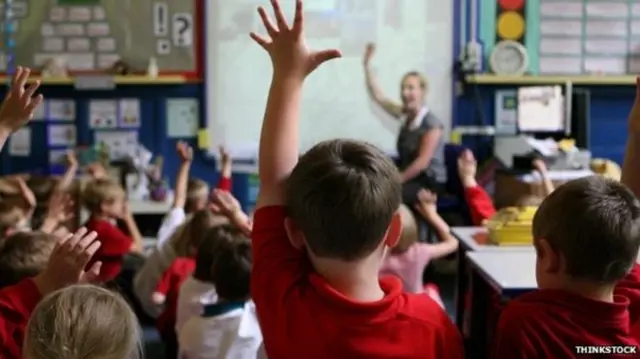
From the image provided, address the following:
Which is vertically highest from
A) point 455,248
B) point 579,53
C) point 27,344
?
point 579,53

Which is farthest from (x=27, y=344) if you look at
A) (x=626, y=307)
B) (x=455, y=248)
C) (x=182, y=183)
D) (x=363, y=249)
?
(x=182, y=183)

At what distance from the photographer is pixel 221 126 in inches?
237

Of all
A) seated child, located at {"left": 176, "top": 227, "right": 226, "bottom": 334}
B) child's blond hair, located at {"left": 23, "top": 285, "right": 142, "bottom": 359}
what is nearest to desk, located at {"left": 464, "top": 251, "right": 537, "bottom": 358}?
seated child, located at {"left": 176, "top": 227, "right": 226, "bottom": 334}

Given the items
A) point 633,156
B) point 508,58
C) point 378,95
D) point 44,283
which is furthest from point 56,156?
point 633,156

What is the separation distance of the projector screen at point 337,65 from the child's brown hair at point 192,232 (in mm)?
2584

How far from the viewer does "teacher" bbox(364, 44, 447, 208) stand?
5.36 m

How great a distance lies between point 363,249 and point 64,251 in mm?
569

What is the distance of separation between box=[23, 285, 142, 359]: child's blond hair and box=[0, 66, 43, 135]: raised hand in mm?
593

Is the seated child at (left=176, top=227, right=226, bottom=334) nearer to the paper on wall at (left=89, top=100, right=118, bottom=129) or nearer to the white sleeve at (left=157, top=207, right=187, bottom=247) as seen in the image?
the white sleeve at (left=157, top=207, right=187, bottom=247)

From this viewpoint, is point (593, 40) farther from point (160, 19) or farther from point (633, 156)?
point (633, 156)

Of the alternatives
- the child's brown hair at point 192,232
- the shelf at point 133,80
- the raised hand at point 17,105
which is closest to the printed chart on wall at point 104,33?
the shelf at point 133,80

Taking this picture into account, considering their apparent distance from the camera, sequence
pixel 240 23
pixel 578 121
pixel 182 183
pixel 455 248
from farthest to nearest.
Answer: pixel 240 23
pixel 578 121
pixel 182 183
pixel 455 248

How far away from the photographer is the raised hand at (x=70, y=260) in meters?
1.56

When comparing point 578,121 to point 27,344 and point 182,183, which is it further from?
point 27,344
